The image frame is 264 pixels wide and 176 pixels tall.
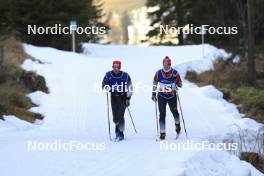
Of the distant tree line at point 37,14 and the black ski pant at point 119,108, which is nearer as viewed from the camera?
the black ski pant at point 119,108

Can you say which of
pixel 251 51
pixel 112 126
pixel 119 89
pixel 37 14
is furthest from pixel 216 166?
pixel 37 14

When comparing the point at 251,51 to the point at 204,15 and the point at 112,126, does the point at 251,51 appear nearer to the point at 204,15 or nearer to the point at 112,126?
the point at 112,126

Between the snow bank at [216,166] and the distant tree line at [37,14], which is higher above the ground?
the distant tree line at [37,14]

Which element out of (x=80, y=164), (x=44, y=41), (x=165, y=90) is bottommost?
(x=80, y=164)

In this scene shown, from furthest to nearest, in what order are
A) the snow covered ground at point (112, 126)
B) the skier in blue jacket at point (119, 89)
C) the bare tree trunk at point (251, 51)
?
the bare tree trunk at point (251, 51) → the skier in blue jacket at point (119, 89) → the snow covered ground at point (112, 126)

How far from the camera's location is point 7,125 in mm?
16203

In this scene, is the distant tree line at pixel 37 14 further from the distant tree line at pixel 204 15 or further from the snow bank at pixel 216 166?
the snow bank at pixel 216 166

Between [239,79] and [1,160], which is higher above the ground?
[239,79]

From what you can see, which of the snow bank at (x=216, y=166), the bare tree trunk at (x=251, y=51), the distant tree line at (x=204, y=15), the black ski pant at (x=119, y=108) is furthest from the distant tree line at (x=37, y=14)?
the snow bank at (x=216, y=166)

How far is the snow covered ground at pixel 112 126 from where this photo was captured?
11.0 meters

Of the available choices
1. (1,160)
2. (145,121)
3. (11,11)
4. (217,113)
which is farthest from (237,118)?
(11,11)

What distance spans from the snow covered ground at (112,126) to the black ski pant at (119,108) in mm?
428

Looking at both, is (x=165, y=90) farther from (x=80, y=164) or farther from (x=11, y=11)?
(x=11, y=11)

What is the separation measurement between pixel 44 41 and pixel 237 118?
61.2 feet
